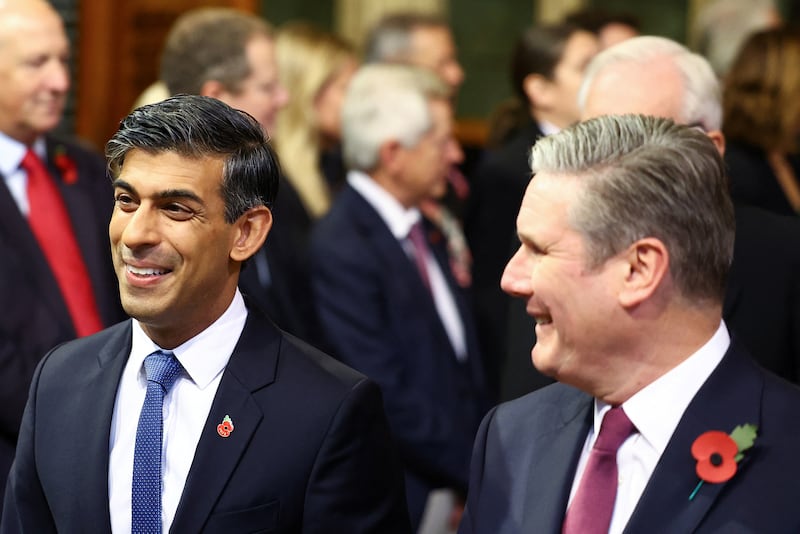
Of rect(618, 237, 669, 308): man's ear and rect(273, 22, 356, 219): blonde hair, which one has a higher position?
rect(618, 237, 669, 308): man's ear

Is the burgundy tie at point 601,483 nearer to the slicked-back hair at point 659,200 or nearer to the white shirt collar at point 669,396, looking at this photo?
the white shirt collar at point 669,396

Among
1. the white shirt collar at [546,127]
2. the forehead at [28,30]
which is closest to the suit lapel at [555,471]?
the forehead at [28,30]

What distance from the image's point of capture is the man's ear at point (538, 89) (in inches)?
235

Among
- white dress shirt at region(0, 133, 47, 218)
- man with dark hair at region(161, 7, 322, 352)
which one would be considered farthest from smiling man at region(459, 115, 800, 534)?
white dress shirt at region(0, 133, 47, 218)

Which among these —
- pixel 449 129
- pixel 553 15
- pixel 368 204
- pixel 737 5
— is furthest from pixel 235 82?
pixel 553 15

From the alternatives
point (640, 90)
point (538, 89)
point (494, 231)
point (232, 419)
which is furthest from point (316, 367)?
point (538, 89)

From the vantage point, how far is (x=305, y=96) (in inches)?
241

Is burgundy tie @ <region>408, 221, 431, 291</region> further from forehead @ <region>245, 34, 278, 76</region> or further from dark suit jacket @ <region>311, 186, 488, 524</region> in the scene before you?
forehead @ <region>245, 34, 278, 76</region>

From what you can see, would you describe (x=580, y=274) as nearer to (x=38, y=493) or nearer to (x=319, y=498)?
(x=319, y=498)

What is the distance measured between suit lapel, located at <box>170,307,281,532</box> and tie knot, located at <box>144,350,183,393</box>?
95 mm

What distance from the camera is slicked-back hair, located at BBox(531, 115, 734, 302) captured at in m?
2.35

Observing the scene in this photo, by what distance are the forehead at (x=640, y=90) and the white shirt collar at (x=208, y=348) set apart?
1081mm

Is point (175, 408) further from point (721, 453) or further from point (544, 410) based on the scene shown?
point (721, 453)

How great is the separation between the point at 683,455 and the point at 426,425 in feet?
7.49
